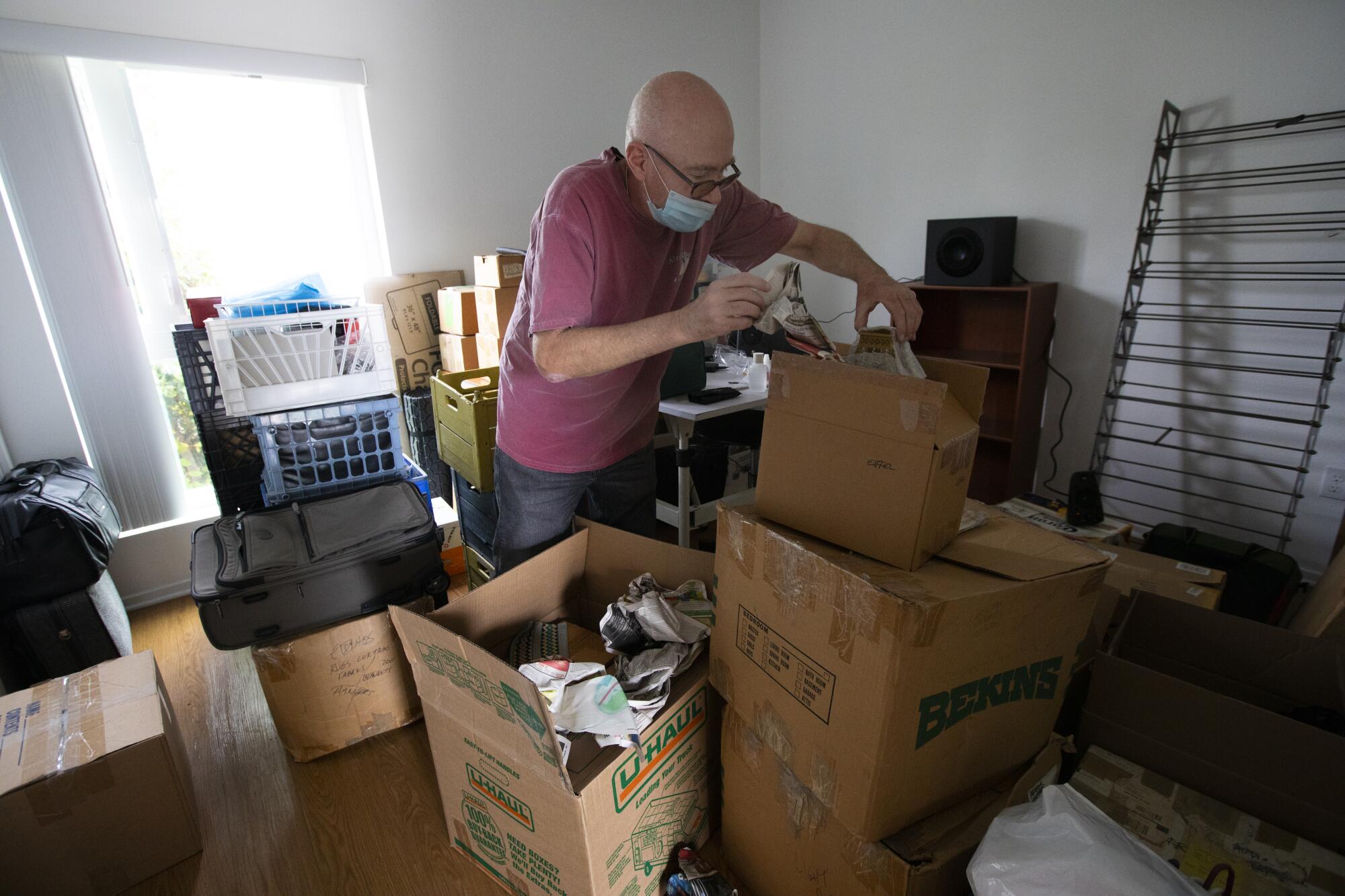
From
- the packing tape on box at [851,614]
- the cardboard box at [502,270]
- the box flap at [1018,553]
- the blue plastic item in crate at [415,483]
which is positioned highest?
the cardboard box at [502,270]

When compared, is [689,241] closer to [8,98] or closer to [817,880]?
[817,880]

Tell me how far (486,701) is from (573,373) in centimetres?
55

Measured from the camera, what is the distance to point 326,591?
1.50 metres

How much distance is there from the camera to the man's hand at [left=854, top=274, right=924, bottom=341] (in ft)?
3.74

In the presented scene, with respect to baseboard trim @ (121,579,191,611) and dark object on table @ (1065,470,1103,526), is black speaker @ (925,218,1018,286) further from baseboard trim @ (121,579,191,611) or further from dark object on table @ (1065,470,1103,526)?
baseboard trim @ (121,579,191,611)

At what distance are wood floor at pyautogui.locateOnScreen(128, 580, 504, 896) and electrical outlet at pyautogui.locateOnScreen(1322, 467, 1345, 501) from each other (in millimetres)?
2734

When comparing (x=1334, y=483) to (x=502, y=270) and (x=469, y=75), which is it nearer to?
(x=502, y=270)

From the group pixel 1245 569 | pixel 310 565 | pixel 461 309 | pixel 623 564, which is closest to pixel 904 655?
pixel 623 564

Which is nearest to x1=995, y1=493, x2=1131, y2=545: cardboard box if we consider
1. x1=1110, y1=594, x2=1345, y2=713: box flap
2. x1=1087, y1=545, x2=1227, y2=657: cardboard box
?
x1=1087, y1=545, x2=1227, y2=657: cardboard box

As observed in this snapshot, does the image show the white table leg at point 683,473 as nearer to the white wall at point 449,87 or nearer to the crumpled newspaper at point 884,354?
the crumpled newspaper at point 884,354

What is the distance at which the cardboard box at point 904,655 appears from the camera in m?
0.79

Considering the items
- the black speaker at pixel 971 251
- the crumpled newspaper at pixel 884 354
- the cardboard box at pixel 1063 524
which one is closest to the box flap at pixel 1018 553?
the crumpled newspaper at pixel 884 354

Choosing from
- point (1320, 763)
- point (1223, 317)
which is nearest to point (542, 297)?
point (1320, 763)

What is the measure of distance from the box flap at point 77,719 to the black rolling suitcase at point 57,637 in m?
0.39
